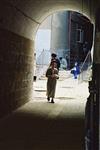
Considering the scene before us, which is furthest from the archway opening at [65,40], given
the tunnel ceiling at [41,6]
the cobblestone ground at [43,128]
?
the cobblestone ground at [43,128]

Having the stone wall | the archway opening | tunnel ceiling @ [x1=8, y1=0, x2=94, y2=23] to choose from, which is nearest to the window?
the archway opening

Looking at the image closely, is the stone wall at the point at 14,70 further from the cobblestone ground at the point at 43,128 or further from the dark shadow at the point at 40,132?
the dark shadow at the point at 40,132

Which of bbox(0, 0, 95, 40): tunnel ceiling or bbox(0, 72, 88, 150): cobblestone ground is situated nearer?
bbox(0, 72, 88, 150): cobblestone ground

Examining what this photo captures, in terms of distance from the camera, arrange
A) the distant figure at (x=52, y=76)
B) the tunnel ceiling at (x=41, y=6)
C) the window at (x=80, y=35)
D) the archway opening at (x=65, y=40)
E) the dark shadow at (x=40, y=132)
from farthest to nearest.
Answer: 1. the window at (x=80, y=35)
2. the archway opening at (x=65, y=40)
3. the distant figure at (x=52, y=76)
4. the tunnel ceiling at (x=41, y=6)
5. the dark shadow at (x=40, y=132)

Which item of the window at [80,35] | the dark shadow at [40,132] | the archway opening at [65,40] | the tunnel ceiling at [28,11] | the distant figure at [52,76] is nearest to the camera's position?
the dark shadow at [40,132]

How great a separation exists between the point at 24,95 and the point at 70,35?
31778 mm

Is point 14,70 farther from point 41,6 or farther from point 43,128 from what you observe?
point 43,128

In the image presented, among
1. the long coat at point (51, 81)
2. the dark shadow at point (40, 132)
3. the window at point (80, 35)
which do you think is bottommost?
the dark shadow at point (40, 132)

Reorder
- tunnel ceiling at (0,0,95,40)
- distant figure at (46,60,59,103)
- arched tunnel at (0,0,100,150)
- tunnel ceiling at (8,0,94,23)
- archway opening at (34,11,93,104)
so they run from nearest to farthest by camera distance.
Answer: arched tunnel at (0,0,100,150) < tunnel ceiling at (0,0,95,40) < tunnel ceiling at (8,0,94,23) < distant figure at (46,60,59,103) < archway opening at (34,11,93,104)

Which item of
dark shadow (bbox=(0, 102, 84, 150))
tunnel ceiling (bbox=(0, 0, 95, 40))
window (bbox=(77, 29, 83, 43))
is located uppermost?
window (bbox=(77, 29, 83, 43))

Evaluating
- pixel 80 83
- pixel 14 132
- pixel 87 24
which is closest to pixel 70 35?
pixel 87 24

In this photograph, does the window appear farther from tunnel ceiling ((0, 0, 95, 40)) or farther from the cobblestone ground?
the cobblestone ground

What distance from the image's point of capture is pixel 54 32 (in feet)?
161

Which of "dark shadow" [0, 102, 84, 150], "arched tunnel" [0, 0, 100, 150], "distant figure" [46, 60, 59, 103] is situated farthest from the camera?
"distant figure" [46, 60, 59, 103]
